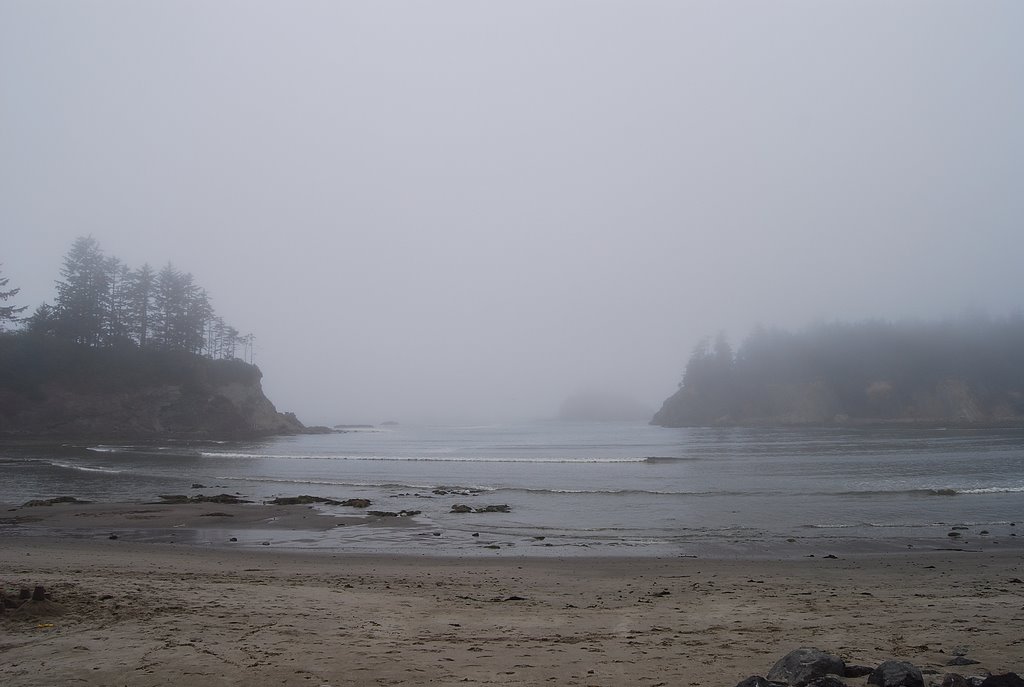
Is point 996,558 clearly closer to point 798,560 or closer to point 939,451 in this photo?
point 798,560

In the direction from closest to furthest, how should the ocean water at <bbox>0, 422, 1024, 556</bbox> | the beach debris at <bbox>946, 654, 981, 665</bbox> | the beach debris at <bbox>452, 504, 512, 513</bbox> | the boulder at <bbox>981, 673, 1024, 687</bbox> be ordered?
1. the boulder at <bbox>981, 673, 1024, 687</bbox>
2. the beach debris at <bbox>946, 654, 981, 665</bbox>
3. the ocean water at <bbox>0, 422, 1024, 556</bbox>
4. the beach debris at <bbox>452, 504, 512, 513</bbox>

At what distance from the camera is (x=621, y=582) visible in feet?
37.6

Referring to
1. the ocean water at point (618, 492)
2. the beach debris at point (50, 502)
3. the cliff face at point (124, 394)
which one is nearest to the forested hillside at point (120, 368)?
the cliff face at point (124, 394)

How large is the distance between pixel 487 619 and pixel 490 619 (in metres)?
0.04

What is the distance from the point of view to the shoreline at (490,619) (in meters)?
6.18

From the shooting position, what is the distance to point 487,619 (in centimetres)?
838

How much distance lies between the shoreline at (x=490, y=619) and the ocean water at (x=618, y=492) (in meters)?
3.30

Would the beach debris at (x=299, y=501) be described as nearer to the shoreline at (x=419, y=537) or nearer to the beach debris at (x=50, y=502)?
the shoreline at (x=419, y=537)

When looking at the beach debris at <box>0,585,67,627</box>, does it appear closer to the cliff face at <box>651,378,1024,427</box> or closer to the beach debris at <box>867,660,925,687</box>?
the beach debris at <box>867,660,925,687</box>

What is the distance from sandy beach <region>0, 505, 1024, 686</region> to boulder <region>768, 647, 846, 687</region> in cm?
49

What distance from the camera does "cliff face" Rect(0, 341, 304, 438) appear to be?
64312 millimetres

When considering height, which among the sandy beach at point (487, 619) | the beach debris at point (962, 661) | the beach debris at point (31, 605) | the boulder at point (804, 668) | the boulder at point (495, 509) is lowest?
the boulder at point (495, 509)

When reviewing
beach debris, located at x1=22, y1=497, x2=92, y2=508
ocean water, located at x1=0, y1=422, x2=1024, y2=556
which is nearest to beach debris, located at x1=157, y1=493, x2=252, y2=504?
ocean water, located at x1=0, y1=422, x2=1024, y2=556

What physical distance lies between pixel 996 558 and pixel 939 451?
139ft
